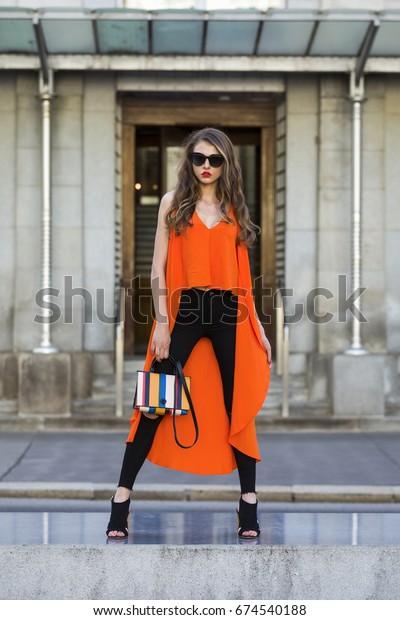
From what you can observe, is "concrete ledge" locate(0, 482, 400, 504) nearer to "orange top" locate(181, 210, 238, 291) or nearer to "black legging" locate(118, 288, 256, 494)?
"black legging" locate(118, 288, 256, 494)

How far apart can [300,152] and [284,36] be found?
1.61 m

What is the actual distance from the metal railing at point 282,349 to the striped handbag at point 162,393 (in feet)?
23.8

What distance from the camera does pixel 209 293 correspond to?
5.16 metres

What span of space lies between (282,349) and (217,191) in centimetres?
786

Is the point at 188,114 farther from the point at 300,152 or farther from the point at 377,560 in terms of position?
the point at 377,560

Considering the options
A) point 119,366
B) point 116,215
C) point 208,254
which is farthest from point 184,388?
point 116,215

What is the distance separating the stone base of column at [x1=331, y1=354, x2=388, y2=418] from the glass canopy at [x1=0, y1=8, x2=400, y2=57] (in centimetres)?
365

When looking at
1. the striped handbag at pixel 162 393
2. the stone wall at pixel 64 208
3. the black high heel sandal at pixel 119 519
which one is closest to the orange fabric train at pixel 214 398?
the striped handbag at pixel 162 393

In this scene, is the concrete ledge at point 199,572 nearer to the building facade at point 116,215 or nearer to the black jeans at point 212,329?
the black jeans at point 212,329

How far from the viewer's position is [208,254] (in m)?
5.12

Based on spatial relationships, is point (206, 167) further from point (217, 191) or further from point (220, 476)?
point (220, 476)

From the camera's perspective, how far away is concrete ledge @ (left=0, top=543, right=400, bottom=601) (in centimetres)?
462

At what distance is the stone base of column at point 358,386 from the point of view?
40.6 feet

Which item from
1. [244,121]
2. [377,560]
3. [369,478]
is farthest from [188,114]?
[377,560]
